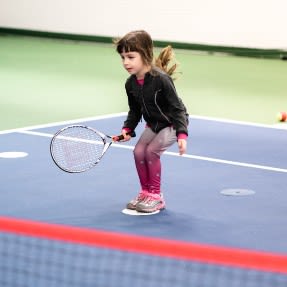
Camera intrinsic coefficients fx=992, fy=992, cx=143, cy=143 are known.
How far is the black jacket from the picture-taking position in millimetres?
6152

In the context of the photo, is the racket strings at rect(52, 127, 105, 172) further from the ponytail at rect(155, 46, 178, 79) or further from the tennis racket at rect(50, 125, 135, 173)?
the ponytail at rect(155, 46, 178, 79)

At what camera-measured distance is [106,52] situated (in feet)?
52.9

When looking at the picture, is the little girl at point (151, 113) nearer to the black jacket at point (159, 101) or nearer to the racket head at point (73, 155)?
the black jacket at point (159, 101)

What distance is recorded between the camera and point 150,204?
6.23 metres

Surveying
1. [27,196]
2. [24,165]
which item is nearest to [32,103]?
[24,165]

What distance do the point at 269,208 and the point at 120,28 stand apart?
412 inches

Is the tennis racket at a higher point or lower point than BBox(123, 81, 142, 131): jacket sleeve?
lower

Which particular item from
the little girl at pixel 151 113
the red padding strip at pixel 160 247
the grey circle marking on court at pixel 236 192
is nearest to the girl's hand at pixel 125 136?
the little girl at pixel 151 113

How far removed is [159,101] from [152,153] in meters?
0.33

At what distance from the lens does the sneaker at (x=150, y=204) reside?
6208 mm

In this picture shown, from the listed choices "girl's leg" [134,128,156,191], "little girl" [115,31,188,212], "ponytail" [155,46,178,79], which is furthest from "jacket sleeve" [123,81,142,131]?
"ponytail" [155,46,178,79]

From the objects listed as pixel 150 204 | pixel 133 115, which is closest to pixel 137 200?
pixel 150 204

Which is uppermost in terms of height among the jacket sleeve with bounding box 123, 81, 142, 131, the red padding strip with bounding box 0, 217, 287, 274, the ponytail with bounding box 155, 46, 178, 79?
the ponytail with bounding box 155, 46, 178, 79

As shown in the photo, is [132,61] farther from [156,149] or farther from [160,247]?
[160,247]
